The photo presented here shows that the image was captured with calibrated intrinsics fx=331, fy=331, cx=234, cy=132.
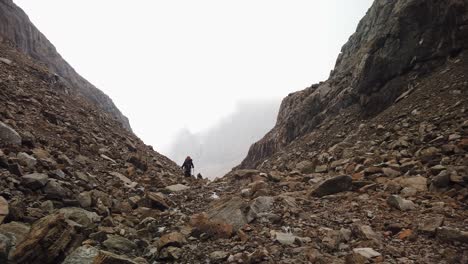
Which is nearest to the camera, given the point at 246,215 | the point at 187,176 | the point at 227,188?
the point at 246,215

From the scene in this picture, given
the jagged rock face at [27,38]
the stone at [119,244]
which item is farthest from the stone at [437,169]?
the jagged rock face at [27,38]

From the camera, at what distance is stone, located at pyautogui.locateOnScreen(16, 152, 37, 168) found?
28.7 feet

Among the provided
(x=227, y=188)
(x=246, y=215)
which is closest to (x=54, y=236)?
(x=246, y=215)

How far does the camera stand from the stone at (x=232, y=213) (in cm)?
830

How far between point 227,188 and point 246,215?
5632 mm

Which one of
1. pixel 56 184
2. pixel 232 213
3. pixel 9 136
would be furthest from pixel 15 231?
pixel 9 136

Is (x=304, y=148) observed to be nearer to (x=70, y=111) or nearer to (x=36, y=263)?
(x=70, y=111)

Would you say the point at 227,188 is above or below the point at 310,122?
below

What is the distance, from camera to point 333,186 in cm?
1038

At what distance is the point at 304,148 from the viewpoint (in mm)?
20609

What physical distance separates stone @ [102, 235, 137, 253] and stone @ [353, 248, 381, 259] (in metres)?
4.63

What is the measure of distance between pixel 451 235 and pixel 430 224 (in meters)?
0.57

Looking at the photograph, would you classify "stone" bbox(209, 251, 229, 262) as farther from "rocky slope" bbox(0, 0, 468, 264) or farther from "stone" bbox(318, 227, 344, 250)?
"stone" bbox(318, 227, 344, 250)

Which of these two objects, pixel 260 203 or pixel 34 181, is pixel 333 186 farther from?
pixel 34 181
